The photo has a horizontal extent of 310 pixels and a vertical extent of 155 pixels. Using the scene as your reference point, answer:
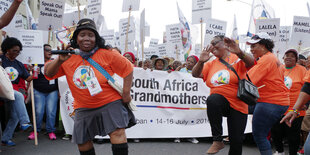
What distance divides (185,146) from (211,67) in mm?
2511

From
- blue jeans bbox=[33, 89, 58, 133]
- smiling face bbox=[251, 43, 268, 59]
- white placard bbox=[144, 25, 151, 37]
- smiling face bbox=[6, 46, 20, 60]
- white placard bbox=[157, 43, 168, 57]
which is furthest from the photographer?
white placard bbox=[144, 25, 151, 37]

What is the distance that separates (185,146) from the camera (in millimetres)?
5551

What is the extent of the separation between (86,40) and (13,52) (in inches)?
124

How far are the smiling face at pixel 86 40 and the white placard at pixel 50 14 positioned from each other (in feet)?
12.6

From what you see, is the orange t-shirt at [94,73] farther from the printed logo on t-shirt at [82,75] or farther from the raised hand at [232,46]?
the raised hand at [232,46]

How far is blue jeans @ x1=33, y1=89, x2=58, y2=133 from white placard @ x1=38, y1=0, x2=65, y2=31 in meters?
1.54

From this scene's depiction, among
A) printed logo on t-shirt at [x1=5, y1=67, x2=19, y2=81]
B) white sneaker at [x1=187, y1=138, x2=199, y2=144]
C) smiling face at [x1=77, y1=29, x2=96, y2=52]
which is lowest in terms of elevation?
white sneaker at [x1=187, y1=138, x2=199, y2=144]

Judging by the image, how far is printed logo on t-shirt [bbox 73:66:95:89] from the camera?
281cm

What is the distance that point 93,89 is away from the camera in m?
2.77

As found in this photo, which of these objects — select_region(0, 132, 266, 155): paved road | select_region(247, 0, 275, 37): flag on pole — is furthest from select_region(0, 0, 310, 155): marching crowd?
select_region(247, 0, 275, 37): flag on pole

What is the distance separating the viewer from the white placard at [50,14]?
6215 mm

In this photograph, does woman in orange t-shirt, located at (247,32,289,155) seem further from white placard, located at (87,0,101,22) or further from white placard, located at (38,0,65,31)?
white placard, located at (87,0,101,22)

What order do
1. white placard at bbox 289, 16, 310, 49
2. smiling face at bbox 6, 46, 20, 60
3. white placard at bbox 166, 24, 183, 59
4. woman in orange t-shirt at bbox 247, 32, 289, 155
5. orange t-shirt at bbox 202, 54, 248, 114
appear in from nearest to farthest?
1. orange t-shirt at bbox 202, 54, 248, 114
2. woman in orange t-shirt at bbox 247, 32, 289, 155
3. smiling face at bbox 6, 46, 20, 60
4. white placard at bbox 289, 16, 310, 49
5. white placard at bbox 166, 24, 183, 59

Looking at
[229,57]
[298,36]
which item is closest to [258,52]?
[229,57]
